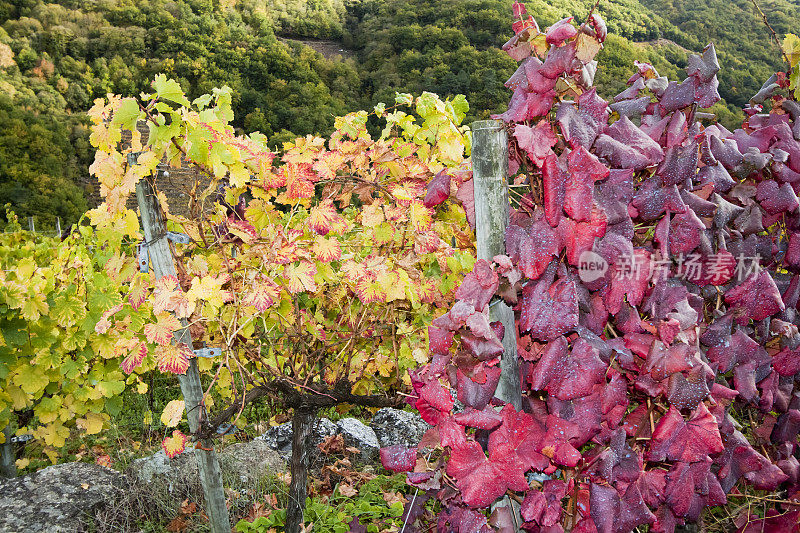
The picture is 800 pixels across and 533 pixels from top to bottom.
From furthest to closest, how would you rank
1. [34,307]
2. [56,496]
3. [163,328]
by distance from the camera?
[34,307] < [56,496] < [163,328]

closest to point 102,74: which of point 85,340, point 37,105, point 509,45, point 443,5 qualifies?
point 37,105

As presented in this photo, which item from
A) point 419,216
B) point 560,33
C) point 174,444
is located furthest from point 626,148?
point 174,444

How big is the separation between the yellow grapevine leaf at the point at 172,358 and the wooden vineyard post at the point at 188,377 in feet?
0.14

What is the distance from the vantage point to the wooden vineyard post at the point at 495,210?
3.97ft

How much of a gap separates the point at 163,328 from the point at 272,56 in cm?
3278

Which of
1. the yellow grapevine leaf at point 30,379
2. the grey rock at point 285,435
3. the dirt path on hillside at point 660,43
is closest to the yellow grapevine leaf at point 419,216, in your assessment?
the grey rock at point 285,435

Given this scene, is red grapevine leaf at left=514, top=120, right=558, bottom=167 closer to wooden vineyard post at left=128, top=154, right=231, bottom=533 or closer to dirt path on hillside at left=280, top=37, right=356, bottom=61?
wooden vineyard post at left=128, top=154, right=231, bottom=533

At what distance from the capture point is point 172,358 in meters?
1.68

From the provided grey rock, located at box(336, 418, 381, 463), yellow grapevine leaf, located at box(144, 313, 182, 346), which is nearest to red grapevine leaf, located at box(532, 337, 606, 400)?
yellow grapevine leaf, located at box(144, 313, 182, 346)

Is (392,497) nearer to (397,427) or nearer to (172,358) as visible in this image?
(397,427)

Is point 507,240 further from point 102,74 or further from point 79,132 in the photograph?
point 102,74

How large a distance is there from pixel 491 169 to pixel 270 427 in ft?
9.88

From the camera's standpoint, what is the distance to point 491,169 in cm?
121

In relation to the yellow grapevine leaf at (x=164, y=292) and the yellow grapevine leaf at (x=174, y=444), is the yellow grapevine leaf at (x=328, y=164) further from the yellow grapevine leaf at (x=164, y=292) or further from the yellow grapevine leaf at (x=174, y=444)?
the yellow grapevine leaf at (x=174, y=444)
